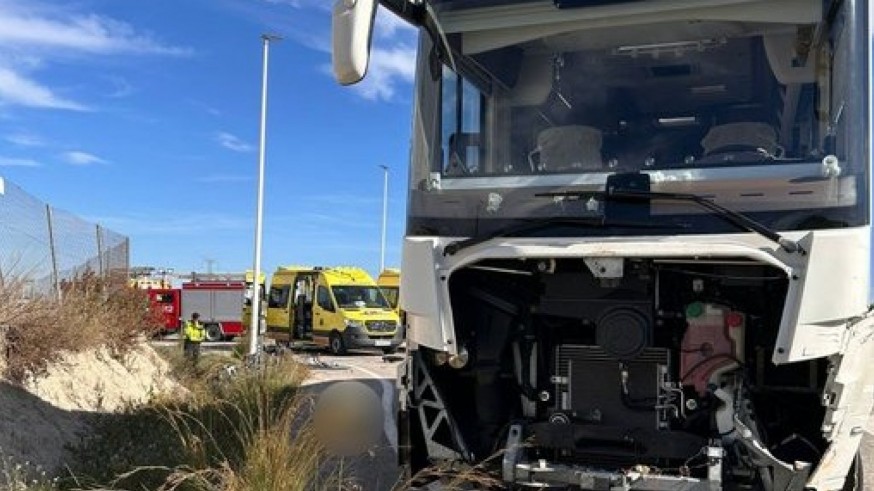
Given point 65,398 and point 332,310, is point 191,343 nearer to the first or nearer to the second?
point 65,398

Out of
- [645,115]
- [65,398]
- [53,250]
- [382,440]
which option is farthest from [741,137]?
[53,250]

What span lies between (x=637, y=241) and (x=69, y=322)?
7197 millimetres

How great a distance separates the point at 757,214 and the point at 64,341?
7.64 m

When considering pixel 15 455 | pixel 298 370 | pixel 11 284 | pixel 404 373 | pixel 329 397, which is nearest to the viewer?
pixel 404 373

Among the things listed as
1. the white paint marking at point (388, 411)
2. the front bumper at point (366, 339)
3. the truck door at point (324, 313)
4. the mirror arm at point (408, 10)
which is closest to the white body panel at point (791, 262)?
the mirror arm at point (408, 10)

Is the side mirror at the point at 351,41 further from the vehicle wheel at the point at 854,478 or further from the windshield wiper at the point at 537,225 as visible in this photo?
the vehicle wheel at the point at 854,478

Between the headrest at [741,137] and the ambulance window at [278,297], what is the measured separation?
25.8m

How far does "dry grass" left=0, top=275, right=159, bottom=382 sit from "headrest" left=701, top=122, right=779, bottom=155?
22.1 ft

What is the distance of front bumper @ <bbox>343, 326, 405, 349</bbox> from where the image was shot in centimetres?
2658

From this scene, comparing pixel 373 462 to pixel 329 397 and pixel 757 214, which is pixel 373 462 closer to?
pixel 329 397

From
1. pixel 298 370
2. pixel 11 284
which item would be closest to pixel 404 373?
pixel 11 284

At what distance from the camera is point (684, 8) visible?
17.5 ft

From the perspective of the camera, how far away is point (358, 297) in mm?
28297

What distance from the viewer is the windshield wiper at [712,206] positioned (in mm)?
4598
